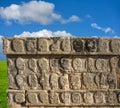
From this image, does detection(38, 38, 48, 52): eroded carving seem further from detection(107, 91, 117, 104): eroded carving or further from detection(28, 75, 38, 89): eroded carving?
detection(107, 91, 117, 104): eroded carving

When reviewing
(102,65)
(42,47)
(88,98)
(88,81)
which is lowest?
(88,98)

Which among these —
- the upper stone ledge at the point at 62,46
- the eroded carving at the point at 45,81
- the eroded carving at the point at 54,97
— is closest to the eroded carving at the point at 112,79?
the upper stone ledge at the point at 62,46

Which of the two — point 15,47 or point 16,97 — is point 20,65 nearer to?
point 15,47

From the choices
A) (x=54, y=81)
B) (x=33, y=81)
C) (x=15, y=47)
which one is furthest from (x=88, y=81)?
(x=15, y=47)

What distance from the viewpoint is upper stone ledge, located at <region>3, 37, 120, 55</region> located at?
309 inches

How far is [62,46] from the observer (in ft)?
25.7

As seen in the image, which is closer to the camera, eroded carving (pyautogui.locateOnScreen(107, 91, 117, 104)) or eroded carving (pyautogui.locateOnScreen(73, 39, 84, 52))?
eroded carving (pyautogui.locateOnScreen(73, 39, 84, 52))

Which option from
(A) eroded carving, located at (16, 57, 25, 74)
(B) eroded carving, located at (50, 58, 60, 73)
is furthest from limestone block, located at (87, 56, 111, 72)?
(A) eroded carving, located at (16, 57, 25, 74)

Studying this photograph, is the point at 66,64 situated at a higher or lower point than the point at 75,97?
higher

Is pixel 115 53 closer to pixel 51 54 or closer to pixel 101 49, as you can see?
pixel 101 49

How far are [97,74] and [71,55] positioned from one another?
26.7 inches

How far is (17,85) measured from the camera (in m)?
7.95

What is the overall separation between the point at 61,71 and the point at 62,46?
53 cm

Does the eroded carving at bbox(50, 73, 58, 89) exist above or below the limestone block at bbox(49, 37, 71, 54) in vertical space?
below
